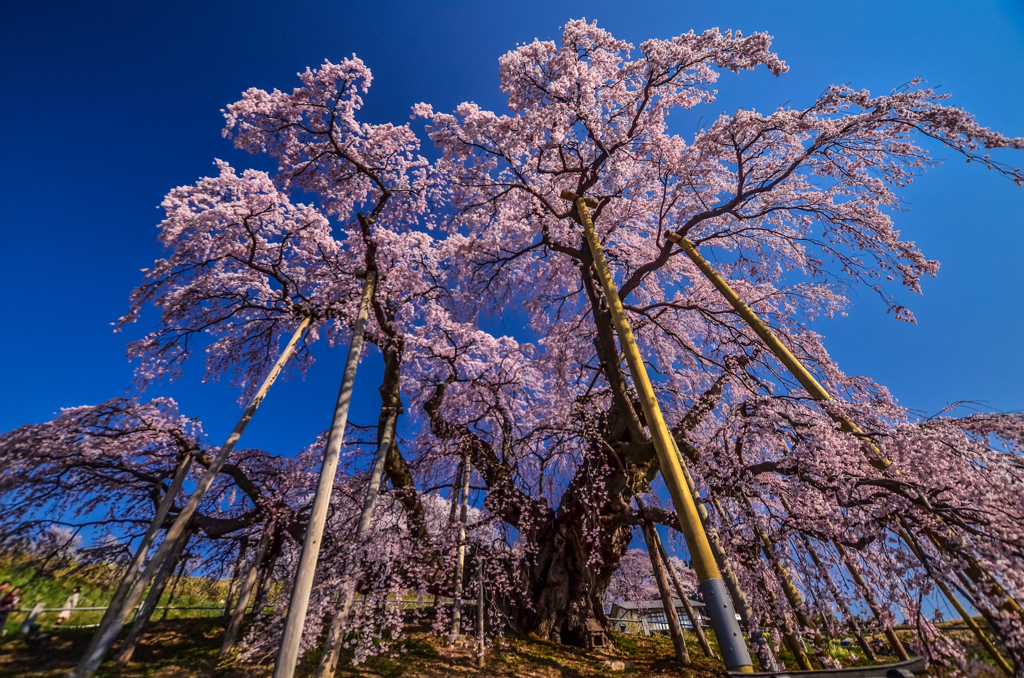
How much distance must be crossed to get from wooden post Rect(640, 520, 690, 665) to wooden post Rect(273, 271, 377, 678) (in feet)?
20.7

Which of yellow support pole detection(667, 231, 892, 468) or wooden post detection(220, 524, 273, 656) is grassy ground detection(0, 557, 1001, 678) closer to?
wooden post detection(220, 524, 273, 656)

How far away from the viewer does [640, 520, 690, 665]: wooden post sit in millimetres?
7727

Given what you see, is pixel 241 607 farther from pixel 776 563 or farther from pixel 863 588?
pixel 863 588

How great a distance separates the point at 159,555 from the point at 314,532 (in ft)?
9.08

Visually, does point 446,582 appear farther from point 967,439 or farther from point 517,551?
point 967,439

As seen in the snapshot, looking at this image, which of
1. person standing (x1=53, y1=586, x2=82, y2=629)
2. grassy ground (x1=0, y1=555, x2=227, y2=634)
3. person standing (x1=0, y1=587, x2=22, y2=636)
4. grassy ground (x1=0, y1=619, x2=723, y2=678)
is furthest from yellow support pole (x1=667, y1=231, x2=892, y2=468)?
person standing (x1=0, y1=587, x2=22, y2=636)

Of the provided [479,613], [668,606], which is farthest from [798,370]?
[479,613]

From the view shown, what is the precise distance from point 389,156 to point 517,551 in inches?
367

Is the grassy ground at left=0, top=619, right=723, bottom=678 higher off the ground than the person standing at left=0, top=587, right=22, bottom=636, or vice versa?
the person standing at left=0, top=587, right=22, bottom=636

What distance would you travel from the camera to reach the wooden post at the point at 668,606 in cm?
773

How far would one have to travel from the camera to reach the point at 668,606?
812 centimetres

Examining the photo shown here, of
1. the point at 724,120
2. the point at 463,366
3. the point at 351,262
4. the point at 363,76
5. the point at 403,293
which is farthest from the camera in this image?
the point at 463,366

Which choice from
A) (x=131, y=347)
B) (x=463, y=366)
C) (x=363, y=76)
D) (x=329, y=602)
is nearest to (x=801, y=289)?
(x=463, y=366)

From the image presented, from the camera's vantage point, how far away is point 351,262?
900 cm
